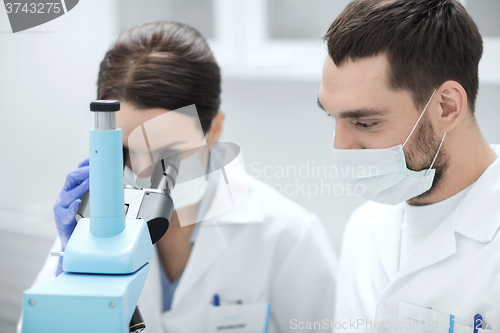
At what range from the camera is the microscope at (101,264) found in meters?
0.45

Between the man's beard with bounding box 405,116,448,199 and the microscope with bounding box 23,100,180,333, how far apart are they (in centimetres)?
67

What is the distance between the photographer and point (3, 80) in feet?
5.79

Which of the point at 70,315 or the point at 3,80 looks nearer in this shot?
the point at 70,315

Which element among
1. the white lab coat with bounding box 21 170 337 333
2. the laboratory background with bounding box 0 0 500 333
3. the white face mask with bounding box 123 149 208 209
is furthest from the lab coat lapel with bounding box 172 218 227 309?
the laboratory background with bounding box 0 0 500 333

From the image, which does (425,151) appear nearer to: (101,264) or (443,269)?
(443,269)

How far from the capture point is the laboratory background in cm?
172

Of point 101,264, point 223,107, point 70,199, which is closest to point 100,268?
point 101,264

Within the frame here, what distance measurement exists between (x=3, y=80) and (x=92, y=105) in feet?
5.35

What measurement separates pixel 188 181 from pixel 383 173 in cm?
48

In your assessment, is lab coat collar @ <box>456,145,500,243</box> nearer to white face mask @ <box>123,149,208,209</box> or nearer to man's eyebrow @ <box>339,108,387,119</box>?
man's eyebrow @ <box>339,108,387,119</box>

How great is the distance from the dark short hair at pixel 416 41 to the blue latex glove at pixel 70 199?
65 cm

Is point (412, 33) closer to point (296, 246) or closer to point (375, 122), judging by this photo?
point (375, 122)

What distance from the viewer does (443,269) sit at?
934 mm

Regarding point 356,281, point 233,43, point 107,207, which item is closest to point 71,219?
point 107,207
